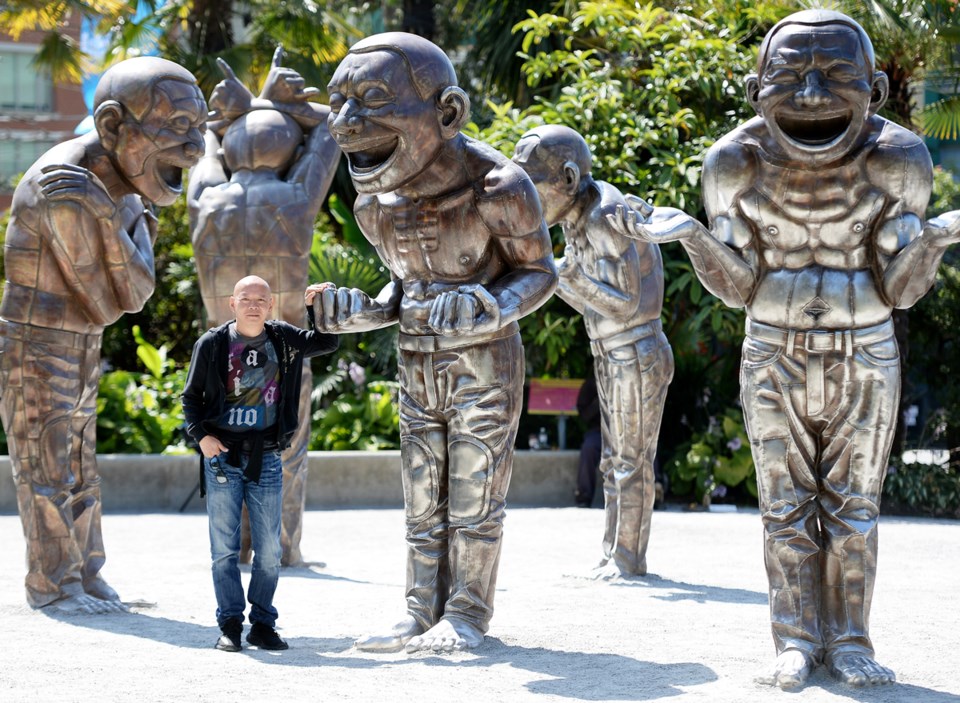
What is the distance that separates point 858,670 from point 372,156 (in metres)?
2.59

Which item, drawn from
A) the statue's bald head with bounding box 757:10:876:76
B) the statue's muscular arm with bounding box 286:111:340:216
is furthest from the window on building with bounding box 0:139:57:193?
the statue's bald head with bounding box 757:10:876:76

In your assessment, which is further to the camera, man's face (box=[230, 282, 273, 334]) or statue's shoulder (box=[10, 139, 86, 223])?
statue's shoulder (box=[10, 139, 86, 223])

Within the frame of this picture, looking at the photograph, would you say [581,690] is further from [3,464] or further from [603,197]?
[3,464]

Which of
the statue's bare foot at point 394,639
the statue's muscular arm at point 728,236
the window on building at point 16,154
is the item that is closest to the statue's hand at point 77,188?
the statue's bare foot at point 394,639

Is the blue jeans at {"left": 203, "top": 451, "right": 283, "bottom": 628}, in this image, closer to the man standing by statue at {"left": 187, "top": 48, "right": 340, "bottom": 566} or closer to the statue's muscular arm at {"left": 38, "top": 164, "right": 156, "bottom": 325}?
the statue's muscular arm at {"left": 38, "top": 164, "right": 156, "bottom": 325}

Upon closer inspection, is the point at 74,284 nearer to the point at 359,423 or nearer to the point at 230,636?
the point at 230,636

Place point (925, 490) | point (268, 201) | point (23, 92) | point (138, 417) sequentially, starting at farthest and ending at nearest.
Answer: point (23, 92) → point (138, 417) → point (925, 490) → point (268, 201)

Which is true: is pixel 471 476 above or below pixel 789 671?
above

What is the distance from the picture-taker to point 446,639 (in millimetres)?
5176

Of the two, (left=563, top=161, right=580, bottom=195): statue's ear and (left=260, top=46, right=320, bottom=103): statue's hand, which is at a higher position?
(left=260, top=46, right=320, bottom=103): statue's hand

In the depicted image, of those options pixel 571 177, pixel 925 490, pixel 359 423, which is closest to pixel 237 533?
pixel 571 177

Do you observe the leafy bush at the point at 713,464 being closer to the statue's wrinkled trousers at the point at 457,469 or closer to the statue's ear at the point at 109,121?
the statue's wrinkled trousers at the point at 457,469

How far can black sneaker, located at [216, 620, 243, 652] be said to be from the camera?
17.7ft

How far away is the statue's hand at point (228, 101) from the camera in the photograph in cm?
796
